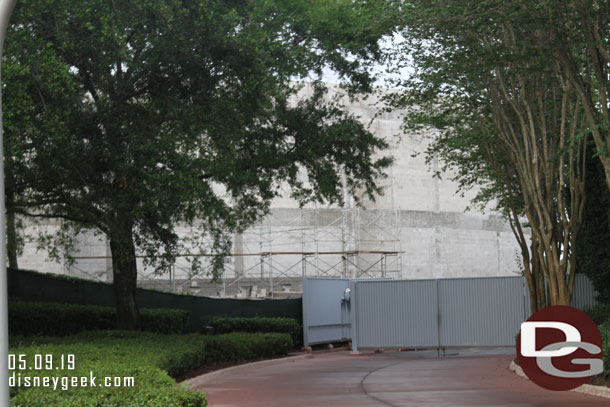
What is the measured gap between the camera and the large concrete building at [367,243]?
4431 centimetres

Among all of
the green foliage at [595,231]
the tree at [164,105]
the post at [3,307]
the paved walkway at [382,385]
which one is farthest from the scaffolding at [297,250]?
the post at [3,307]

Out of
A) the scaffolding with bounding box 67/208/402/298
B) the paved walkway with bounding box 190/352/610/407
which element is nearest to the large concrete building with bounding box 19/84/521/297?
A: the scaffolding with bounding box 67/208/402/298

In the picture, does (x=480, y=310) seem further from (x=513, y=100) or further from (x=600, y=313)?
(x=513, y=100)

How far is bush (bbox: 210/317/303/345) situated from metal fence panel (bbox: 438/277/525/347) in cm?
500

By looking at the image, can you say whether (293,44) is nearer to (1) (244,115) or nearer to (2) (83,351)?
(1) (244,115)

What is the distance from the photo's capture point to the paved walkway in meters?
13.1

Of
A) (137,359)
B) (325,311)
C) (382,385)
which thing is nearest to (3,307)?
(137,359)

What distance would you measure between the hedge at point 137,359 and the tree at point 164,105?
205cm

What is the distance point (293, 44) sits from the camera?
20.4 m

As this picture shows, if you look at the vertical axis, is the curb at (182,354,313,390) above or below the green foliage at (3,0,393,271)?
below

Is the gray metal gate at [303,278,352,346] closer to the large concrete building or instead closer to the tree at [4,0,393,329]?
the tree at [4,0,393,329]

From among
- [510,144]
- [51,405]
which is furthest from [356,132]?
[51,405]

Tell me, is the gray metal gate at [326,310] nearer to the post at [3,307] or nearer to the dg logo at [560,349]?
the dg logo at [560,349]

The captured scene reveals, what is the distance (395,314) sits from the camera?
84.5 feet
